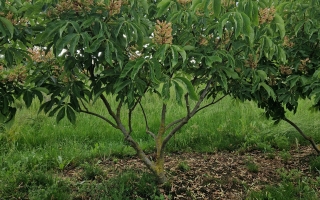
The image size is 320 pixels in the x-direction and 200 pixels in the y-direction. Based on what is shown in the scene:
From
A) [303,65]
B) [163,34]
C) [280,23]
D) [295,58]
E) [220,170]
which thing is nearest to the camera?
[163,34]

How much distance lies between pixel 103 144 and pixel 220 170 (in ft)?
4.54

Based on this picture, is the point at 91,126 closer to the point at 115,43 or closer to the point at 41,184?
the point at 41,184

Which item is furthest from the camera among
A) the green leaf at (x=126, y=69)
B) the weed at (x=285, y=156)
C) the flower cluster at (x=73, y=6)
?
the weed at (x=285, y=156)

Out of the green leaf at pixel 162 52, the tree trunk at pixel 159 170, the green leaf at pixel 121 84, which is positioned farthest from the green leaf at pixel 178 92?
the tree trunk at pixel 159 170

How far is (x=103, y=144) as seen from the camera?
3.96m

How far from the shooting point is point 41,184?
2.94m

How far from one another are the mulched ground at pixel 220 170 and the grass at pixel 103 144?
3.6 inches

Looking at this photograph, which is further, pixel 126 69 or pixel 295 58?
pixel 295 58

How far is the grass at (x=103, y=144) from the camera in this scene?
9.13ft

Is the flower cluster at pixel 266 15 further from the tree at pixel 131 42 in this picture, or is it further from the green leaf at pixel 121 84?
the green leaf at pixel 121 84

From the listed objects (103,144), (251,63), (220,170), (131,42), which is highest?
(131,42)

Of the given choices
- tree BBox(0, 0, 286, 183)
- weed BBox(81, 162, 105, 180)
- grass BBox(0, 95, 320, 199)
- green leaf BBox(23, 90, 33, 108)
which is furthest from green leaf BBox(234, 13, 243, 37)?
weed BBox(81, 162, 105, 180)

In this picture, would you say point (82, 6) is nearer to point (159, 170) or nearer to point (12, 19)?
point (12, 19)

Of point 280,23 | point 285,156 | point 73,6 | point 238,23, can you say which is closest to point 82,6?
point 73,6
